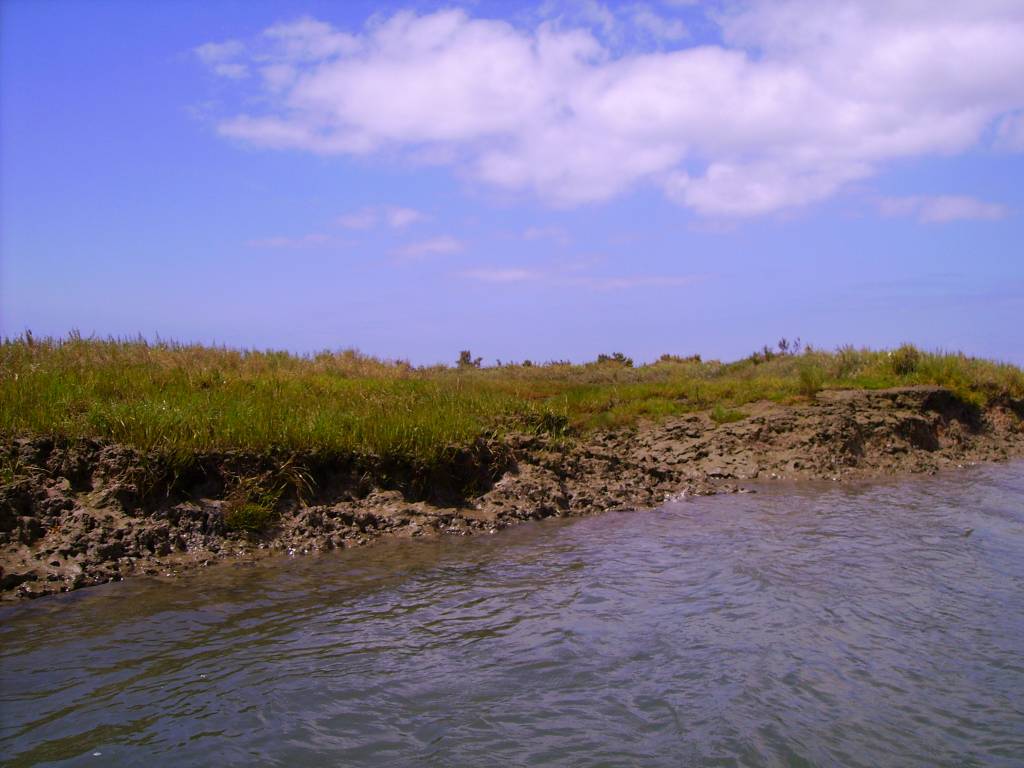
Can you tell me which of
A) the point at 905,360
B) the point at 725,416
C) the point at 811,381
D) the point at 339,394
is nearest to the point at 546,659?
the point at 339,394

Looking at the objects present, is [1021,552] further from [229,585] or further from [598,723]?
[229,585]

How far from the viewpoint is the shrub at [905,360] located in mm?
16344

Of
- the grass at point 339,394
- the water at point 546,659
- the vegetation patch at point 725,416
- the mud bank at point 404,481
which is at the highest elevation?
the grass at point 339,394

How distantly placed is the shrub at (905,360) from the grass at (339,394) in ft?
0.09

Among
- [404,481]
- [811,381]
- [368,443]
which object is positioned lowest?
[404,481]

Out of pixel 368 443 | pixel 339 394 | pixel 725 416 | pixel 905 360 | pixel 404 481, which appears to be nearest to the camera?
pixel 368 443

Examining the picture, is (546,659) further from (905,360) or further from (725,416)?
(905,360)

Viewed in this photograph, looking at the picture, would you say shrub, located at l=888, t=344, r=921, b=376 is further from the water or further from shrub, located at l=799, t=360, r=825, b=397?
the water

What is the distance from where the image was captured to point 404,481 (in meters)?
9.70

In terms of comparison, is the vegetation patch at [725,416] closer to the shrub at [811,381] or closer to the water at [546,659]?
the shrub at [811,381]

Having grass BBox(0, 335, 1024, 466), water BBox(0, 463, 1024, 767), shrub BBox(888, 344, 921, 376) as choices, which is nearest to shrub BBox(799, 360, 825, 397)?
grass BBox(0, 335, 1024, 466)

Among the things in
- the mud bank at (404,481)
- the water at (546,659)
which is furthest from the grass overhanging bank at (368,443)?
the water at (546,659)

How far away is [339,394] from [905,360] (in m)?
11.9

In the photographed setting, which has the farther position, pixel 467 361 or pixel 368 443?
pixel 467 361
